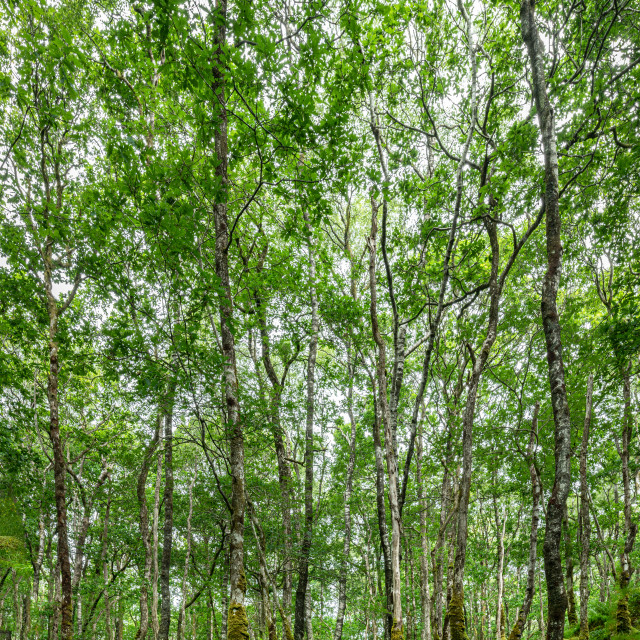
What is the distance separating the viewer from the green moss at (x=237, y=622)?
503 centimetres

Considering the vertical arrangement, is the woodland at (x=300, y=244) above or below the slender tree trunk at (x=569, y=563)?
above

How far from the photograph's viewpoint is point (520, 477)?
14.1 meters

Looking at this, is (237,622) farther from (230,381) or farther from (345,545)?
(345,545)

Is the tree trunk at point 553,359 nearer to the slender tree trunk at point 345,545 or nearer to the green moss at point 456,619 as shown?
the green moss at point 456,619

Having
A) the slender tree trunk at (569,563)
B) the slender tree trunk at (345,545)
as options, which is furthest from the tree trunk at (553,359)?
the slender tree trunk at (569,563)

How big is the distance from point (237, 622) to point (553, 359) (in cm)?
535

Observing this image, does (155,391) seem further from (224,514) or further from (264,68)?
(224,514)

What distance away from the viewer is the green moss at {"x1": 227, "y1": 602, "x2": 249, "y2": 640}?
198 inches

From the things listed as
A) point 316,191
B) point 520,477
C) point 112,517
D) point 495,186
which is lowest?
point 112,517

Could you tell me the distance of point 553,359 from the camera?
15.4ft

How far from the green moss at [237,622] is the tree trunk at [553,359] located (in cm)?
368

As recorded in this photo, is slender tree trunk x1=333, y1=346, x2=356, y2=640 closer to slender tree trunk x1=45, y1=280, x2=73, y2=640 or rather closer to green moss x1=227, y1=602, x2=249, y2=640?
green moss x1=227, y1=602, x2=249, y2=640

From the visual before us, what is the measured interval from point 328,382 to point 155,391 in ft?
27.1

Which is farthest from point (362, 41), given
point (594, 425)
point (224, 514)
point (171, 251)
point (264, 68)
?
point (594, 425)
